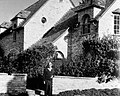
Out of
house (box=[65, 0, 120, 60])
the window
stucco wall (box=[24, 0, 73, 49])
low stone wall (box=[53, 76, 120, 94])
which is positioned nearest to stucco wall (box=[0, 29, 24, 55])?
stucco wall (box=[24, 0, 73, 49])

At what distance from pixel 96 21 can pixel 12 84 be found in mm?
11552

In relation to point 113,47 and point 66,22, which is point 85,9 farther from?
point 113,47

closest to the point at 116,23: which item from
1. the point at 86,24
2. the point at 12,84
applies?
the point at 86,24

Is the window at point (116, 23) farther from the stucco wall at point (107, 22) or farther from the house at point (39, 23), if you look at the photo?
the house at point (39, 23)

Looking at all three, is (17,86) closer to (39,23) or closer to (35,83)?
(35,83)

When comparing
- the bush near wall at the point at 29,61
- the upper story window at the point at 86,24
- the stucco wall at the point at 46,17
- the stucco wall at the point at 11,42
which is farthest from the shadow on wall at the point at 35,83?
the stucco wall at the point at 11,42

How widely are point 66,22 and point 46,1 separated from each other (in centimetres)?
490

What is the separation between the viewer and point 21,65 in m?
27.0

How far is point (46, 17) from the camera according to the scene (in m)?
35.3

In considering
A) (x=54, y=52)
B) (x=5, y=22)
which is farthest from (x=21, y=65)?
(x=5, y=22)

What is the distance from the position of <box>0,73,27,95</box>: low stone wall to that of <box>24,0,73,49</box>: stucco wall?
14.4 m

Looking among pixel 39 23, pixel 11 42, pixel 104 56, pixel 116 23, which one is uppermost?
pixel 39 23

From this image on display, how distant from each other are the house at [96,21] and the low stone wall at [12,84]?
874 centimetres

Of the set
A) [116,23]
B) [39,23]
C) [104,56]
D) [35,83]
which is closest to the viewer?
[104,56]
